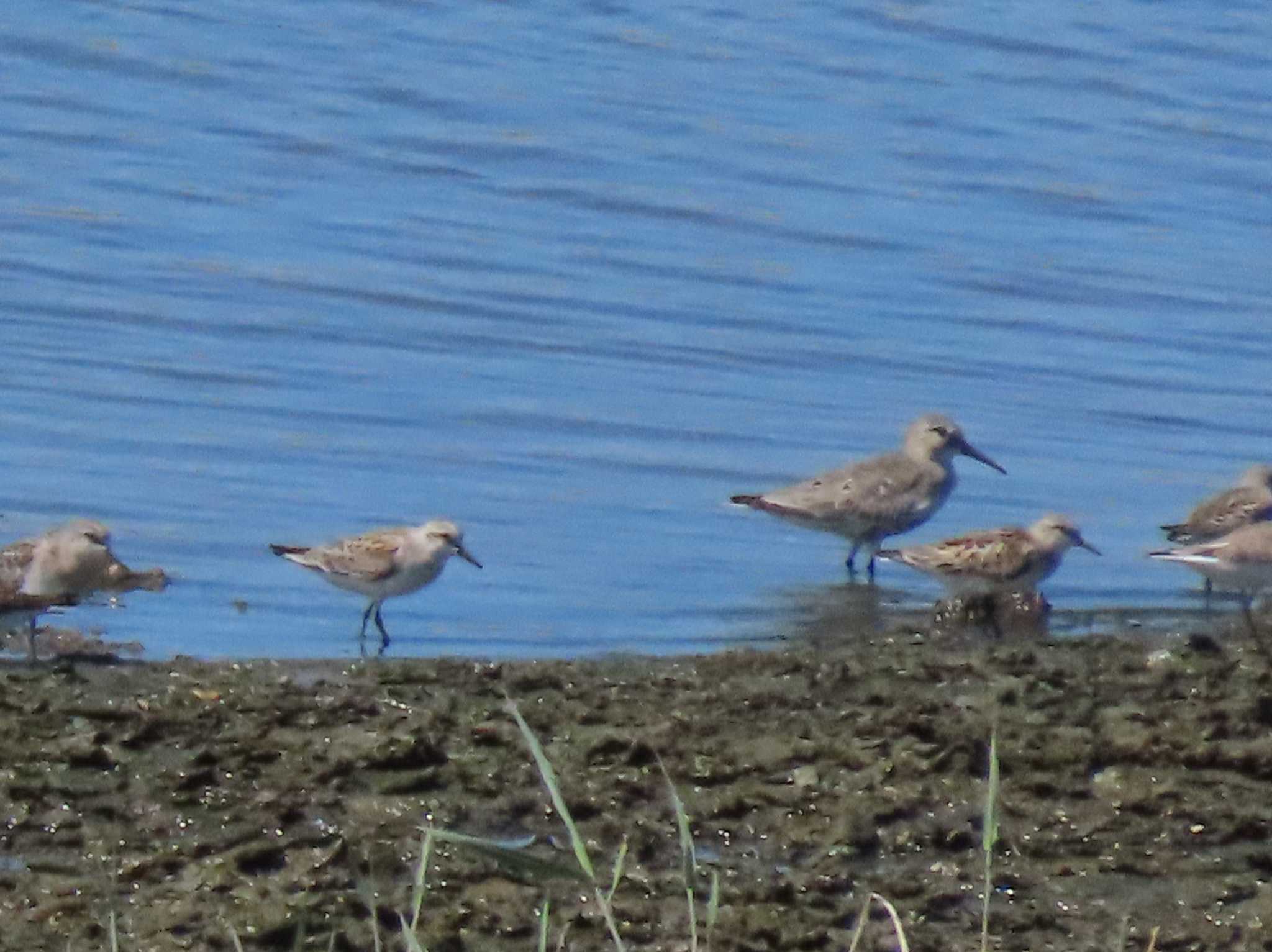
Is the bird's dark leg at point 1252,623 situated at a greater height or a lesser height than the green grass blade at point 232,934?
greater

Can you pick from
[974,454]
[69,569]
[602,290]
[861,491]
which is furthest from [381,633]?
[602,290]

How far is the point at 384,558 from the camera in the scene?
31.6 feet

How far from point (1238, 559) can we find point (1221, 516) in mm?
1289

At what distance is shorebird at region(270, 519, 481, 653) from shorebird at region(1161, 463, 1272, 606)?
3.01 metres

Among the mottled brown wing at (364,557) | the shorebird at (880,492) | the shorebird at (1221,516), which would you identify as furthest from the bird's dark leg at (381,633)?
the shorebird at (1221,516)

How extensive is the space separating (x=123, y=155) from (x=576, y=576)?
302 inches

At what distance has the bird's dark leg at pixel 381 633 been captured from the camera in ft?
31.7

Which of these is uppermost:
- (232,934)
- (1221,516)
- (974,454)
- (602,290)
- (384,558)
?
(602,290)

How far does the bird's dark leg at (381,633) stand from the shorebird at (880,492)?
5.76ft

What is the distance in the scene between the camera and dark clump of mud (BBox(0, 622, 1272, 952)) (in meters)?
5.47

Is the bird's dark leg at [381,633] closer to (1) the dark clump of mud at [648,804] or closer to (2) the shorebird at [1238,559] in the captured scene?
(1) the dark clump of mud at [648,804]

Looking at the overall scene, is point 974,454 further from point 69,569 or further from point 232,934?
point 232,934

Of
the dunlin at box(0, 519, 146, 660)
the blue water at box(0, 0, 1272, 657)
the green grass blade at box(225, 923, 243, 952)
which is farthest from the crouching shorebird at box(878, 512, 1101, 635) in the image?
the green grass blade at box(225, 923, 243, 952)

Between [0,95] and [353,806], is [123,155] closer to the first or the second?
[0,95]
